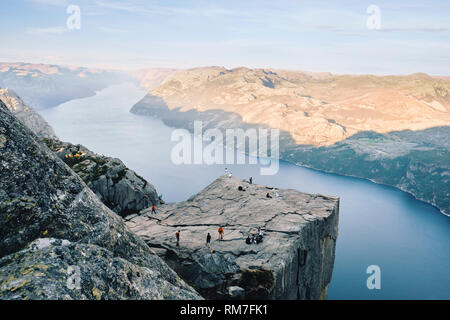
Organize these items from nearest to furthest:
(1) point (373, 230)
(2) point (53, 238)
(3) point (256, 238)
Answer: (2) point (53, 238) < (3) point (256, 238) < (1) point (373, 230)

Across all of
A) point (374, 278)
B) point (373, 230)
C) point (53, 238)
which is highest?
point (53, 238)

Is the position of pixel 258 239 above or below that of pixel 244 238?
above

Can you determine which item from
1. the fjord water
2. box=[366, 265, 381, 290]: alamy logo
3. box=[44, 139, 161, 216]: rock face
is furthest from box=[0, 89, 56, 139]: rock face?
box=[366, 265, 381, 290]: alamy logo

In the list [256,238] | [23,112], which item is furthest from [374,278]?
[23,112]

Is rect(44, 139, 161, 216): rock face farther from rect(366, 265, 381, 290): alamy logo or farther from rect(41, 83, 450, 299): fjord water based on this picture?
rect(366, 265, 381, 290): alamy logo

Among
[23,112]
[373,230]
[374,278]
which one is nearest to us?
[374,278]

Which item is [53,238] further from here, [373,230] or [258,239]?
[373,230]

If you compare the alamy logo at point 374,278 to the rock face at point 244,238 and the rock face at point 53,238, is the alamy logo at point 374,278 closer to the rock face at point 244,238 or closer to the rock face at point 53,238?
the rock face at point 244,238
